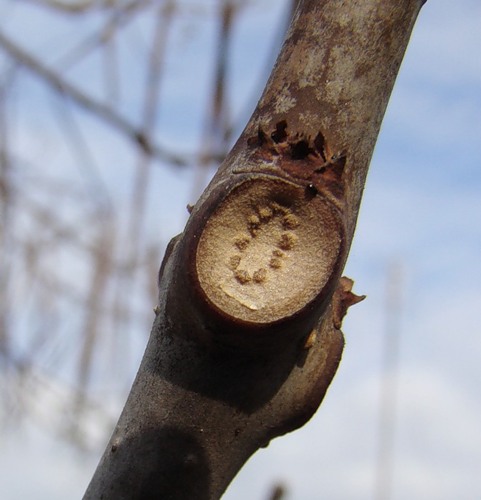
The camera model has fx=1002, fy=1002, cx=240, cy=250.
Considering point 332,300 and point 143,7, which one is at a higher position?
point 143,7

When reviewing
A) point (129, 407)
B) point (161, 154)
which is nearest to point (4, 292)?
point (161, 154)

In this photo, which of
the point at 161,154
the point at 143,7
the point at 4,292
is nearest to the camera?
the point at 161,154

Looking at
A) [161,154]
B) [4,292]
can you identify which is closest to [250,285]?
[161,154]

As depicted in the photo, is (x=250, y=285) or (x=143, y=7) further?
(x=143, y=7)

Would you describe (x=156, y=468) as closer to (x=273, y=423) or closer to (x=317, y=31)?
(x=273, y=423)

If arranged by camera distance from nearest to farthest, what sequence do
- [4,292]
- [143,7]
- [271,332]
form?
[271,332] < [143,7] < [4,292]

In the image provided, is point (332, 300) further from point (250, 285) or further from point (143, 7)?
point (143, 7)

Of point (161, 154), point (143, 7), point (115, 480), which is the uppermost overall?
point (143, 7)
